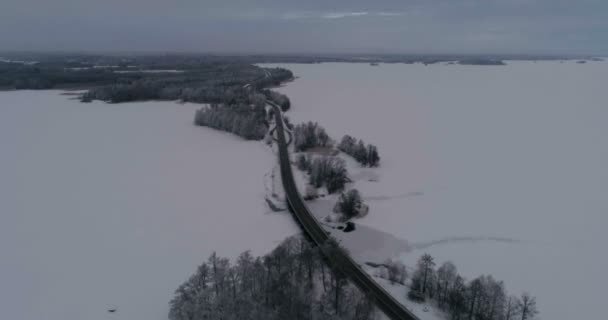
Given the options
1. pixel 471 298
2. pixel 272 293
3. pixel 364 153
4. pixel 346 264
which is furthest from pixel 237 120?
pixel 471 298

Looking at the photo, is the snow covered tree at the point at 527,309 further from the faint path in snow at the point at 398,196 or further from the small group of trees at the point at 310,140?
the small group of trees at the point at 310,140

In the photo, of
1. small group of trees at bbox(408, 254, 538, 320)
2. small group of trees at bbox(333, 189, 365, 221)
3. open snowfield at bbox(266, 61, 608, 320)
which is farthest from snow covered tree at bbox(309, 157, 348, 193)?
small group of trees at bbox(408, 254, 538, 320)

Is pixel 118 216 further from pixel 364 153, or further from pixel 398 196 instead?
pixel 364 153

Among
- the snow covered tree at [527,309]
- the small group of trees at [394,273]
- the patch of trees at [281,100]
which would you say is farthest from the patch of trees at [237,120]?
the snow covered tree at [527,309]

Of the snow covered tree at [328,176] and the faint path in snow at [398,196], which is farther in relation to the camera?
the snow covered tree at [328,176]

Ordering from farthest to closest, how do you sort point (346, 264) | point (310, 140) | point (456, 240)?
1. point (310, 140)
2. point (456, 240)
3. point (346, 264)

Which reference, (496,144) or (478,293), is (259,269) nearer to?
(478,293)
